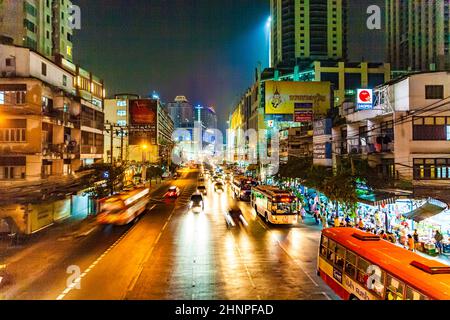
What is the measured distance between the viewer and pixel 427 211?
1944cm

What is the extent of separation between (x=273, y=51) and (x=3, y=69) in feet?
396

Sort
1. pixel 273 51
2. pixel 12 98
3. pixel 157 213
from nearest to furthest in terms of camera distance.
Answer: pixel 12 98 → pixel 157 213 → pixel 273 51

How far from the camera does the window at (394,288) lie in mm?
9086

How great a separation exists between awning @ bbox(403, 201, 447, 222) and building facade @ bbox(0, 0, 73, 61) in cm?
3922

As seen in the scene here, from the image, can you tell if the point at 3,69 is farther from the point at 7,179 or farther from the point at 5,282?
the point at 5,282

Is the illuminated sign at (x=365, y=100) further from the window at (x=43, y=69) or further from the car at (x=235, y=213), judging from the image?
the window at (x=43, y=69)

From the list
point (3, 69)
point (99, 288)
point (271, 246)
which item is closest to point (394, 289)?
point (99, 288)

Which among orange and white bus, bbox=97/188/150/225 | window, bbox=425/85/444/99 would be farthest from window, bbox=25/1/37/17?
window, bbox=425/85/444/99

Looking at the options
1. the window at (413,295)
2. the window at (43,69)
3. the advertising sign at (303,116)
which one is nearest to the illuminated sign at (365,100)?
the window at (413,295)

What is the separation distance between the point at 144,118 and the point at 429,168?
283 ft

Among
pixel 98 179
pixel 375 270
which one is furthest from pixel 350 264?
pixel 98 179

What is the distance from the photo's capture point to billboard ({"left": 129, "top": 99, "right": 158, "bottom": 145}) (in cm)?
10162

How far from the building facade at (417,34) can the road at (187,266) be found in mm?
95394

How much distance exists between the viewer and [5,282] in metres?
14.7
